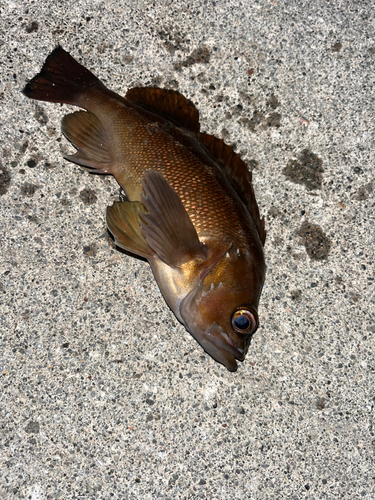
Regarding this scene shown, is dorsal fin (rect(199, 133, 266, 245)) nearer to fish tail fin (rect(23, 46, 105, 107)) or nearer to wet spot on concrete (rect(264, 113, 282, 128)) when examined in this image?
wet spot on concrete (rect(264, 113, 282, 128))

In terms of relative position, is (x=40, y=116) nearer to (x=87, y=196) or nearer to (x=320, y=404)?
(x=87, y=196)

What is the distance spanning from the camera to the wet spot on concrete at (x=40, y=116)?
263 centimetres

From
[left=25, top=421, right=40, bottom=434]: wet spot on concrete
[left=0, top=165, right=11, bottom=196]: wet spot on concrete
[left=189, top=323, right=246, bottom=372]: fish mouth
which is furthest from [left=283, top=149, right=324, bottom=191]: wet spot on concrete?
[left=25, top=421, right=40, bottom=434]: wet spot on concrete

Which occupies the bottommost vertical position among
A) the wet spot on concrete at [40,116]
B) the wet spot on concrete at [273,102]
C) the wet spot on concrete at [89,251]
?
the wet spot on concrete at [89,251]

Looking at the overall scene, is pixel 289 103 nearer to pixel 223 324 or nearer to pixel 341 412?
pixel 223 324

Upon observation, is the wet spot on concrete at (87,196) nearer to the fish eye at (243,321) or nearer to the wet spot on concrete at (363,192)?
the fish eye at (243,321)

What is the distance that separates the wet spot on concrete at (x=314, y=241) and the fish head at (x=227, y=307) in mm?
679

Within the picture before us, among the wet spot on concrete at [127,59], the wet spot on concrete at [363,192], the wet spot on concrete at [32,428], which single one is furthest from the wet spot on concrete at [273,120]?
the wet spot on concrete at [32,428]

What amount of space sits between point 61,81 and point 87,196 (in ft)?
2.27

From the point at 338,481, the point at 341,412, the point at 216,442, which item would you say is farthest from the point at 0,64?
the point at 338,481

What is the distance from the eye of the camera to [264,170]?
2713mm

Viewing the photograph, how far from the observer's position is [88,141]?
2410mm

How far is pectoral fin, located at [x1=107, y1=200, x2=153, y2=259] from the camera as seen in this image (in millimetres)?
2178

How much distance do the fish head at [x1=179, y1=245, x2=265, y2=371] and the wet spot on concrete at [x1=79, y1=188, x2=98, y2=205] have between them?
903mm
